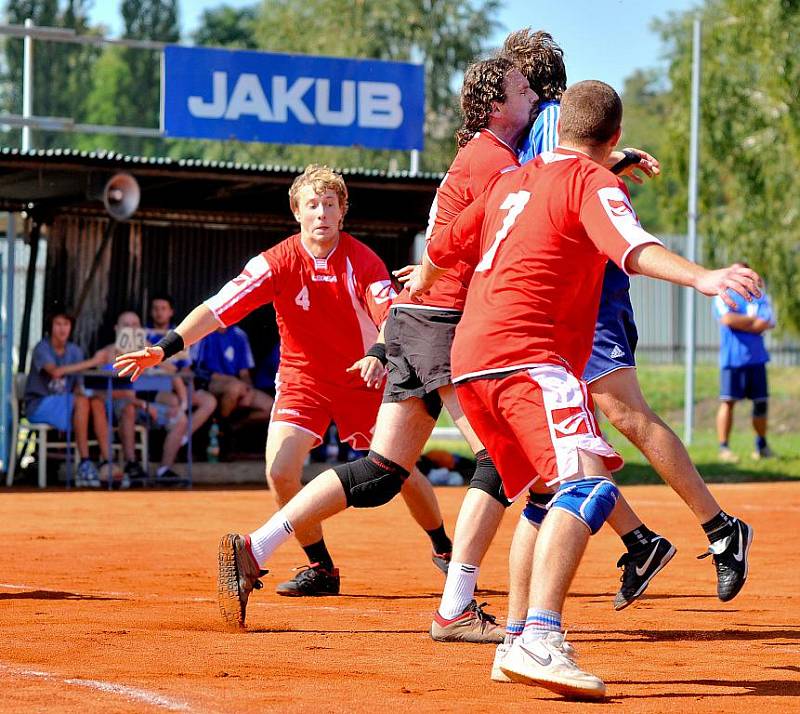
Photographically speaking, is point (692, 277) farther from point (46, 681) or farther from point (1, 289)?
point (1, 289)

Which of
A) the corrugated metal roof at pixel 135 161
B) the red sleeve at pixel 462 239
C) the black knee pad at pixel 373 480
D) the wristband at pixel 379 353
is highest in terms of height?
the corrugated metal roof at pixel 135 161

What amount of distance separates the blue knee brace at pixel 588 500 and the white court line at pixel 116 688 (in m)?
1.31

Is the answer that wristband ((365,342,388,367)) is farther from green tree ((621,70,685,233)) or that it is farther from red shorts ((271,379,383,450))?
green tree ((621,70,685,233))

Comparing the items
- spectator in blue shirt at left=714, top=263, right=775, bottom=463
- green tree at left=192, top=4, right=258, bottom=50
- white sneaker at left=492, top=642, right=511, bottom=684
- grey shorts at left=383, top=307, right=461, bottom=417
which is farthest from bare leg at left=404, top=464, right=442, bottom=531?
green tree at left=192, top=4, right=258, bottom=50

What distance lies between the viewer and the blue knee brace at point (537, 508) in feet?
17.2

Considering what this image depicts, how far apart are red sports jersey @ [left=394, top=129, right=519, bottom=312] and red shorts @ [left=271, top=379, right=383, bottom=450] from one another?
3.91 feet

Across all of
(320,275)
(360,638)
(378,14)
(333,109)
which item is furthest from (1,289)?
(378,14)

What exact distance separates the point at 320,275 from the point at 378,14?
41262mm

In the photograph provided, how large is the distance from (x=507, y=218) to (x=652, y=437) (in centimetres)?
168

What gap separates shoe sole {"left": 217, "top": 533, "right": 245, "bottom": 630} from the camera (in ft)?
19.4

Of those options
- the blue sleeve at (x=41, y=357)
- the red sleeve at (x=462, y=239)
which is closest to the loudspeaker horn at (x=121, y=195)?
the blue sleeve at (x=41, y=357)

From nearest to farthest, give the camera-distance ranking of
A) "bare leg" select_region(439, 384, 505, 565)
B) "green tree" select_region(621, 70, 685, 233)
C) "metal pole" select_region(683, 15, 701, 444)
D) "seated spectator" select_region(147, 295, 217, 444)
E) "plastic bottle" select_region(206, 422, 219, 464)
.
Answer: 1. "bare leg" select_region(439, 384, 505, 565)
2. "seated spectator" select_region(147, 295, 217, 444)
3. "plastic bottle" select_region(206, 422, 219, 464)
4. "metal pole" select_region(683, 15, 701, 444)
5. "green tree" select_region(621, 70, 685, 233)

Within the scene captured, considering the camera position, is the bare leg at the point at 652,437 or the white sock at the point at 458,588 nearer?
the white sock at the point at 458,588

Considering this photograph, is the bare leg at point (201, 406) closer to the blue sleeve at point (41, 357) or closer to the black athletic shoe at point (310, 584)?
the blue sleeve at point (41, 357)
